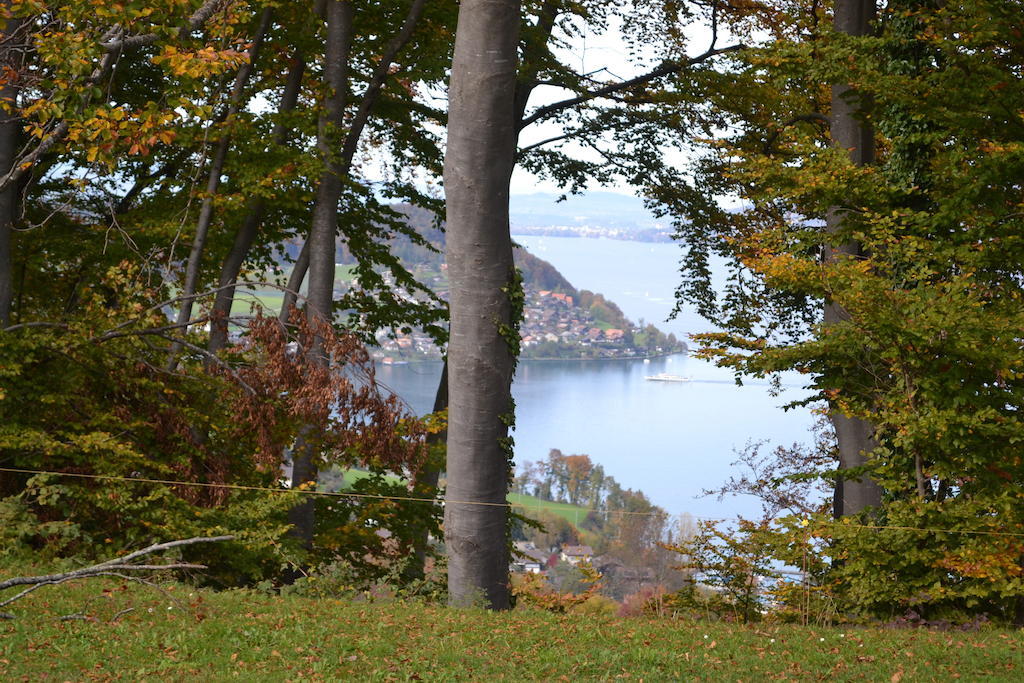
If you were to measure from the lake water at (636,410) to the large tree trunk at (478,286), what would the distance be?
3184cm

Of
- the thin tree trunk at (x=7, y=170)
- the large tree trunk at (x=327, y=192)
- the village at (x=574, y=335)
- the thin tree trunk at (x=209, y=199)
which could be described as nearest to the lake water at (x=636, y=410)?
the village at (x=574, y=335)

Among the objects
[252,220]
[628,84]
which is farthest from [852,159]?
[252,220]

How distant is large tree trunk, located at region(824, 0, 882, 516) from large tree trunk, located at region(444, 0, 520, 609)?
175 inches

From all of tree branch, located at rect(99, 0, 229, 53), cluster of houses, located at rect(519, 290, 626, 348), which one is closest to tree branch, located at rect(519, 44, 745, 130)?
tree branch, located at rect(99, 0, 229, 53)

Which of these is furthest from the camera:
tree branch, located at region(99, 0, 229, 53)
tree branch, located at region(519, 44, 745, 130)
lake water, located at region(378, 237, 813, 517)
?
lake water, located at region(378, 237, 813, 517)

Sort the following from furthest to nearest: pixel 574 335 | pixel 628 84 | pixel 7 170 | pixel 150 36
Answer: pixel 574 335
pixel 628 84
pixel 7 170
pixel 150 36

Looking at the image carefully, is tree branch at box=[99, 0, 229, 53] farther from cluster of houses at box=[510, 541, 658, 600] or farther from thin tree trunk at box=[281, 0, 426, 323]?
cluster of houses at box=[510, 541, 658, 600]

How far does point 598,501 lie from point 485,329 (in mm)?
29155

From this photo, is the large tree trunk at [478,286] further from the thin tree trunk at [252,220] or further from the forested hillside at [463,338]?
the thin tree trunk at [252,220]

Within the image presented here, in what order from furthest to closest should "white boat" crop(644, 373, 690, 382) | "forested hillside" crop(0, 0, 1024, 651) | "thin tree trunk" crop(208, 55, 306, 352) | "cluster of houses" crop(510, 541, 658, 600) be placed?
"white boat" crop(644, 373, 690, 382) → "cluster of houses" crop(510, 541, 658, 600) → "thin tree trunk" crop(208, 55, 306, 352) → "forested hillside" crop(0, 0, 1024, 651)

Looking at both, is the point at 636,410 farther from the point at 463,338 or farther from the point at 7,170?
the point at 7,170

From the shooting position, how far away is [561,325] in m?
51.9

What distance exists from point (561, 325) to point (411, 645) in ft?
150

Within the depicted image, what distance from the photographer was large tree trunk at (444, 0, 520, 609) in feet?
29.5
